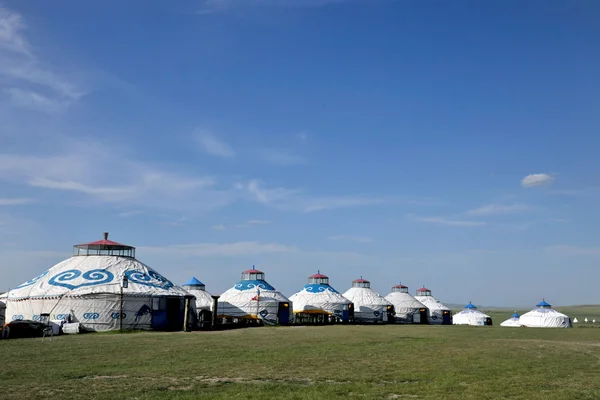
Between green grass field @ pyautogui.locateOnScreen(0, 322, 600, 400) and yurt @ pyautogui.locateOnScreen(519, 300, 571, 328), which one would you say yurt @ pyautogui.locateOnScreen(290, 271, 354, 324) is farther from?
green grass field @ pyautogui.locateOnScreen(0, 322, 600, 400)

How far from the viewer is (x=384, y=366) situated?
1912cm

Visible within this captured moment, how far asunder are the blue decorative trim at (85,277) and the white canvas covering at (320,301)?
2841cm

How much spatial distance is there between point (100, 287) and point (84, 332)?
351cm

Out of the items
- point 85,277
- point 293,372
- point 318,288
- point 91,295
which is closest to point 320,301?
point 318,288

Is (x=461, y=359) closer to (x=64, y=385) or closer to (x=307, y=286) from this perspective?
(x=64, y=385)

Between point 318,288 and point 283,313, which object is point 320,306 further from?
point 283,313

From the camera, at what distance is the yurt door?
60.8 metres

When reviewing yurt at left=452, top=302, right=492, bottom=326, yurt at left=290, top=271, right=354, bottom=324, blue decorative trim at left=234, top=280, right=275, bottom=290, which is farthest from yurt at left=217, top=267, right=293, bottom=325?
yurt at left=452, top=302, right=492, bottom=326

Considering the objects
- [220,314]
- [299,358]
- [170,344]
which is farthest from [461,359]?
[220,314]

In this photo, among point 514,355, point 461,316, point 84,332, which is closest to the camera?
point 514,355

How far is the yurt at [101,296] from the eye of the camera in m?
40.2

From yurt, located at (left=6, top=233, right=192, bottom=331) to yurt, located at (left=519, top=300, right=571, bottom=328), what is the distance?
4990cm

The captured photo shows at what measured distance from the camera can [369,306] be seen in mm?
75062

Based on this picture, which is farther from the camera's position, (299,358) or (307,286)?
(307,286)
